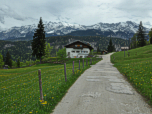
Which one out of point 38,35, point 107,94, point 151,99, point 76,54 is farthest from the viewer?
point 76,54

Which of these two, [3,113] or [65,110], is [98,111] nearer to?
[65,110]

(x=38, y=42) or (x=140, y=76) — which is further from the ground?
(x=38, y=42)

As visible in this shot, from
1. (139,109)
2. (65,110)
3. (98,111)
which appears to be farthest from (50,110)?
(139,109)

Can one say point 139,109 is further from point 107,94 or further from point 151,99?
point 107,94

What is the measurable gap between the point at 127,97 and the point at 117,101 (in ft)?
2.96

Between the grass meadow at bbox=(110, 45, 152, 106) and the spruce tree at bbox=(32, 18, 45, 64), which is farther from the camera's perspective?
the spruce tree at bbox=(32, 18, 45, 64)

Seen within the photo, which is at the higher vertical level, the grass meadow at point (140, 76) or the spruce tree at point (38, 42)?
the spruce tree at point (38, 42)

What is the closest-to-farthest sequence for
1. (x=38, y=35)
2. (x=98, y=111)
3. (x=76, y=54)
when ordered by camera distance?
(x=98, y=111) < (x=38, y=35) < (x=76, y=54)

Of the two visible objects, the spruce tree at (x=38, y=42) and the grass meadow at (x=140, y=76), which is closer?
the grass meadow at (x=140, y=76)

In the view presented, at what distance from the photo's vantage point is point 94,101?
6.22 metres

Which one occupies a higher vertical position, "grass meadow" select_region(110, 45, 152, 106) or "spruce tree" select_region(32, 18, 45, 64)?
"spruce tree" select_region(32, 18, 45, 64)

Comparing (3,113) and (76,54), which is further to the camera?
(76,54)

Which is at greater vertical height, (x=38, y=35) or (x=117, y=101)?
(x=38, y=35)

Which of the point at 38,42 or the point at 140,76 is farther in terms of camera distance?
the point at 38,42
